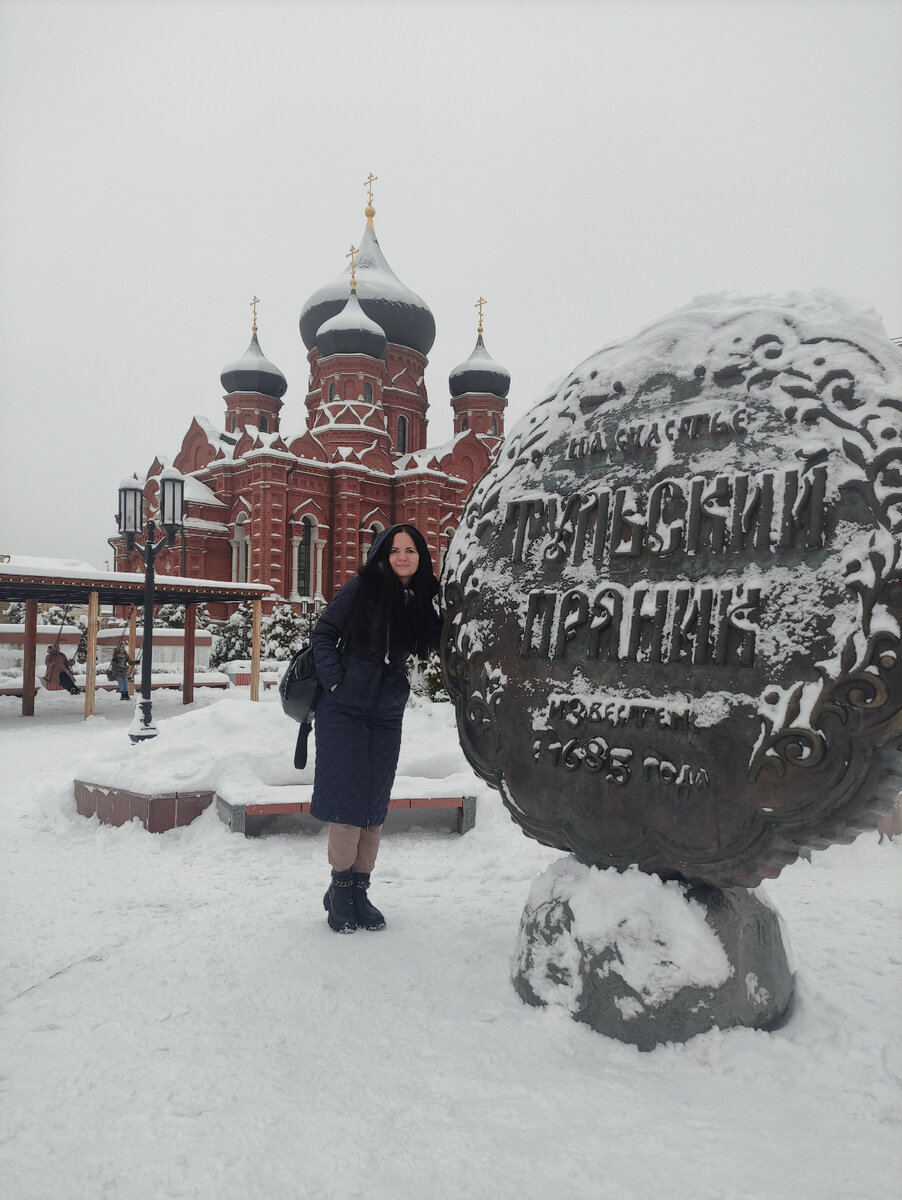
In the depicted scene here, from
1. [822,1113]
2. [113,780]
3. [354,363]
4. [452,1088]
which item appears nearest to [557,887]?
[452,1088]

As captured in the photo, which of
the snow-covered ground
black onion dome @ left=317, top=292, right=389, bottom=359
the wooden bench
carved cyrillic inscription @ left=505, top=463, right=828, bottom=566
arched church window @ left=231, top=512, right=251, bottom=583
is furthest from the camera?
black onion dome @ left=317, top=292, right=389, bottom=359

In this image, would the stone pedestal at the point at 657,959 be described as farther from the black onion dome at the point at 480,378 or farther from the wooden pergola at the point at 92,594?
the black onion dome at the point at 480,378

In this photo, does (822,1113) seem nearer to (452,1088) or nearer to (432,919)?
(452,1088)

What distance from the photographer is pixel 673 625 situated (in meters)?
2.52

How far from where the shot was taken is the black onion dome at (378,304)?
3384cm

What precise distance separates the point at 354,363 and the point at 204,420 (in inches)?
296

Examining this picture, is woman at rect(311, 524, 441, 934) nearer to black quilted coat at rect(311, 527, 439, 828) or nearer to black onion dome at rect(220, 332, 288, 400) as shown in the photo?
black quilted coat at rect(311, 527, 439, 828)

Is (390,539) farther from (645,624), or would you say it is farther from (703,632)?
(703,632)

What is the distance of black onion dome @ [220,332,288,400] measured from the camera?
111 ft

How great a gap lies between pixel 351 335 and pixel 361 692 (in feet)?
101

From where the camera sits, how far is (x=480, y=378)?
36.8 m

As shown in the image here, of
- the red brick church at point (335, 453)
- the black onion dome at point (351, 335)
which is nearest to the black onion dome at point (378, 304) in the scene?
Answer: the red brick church at point (335, 453)

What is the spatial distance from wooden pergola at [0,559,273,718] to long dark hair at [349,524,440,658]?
29.6 ft

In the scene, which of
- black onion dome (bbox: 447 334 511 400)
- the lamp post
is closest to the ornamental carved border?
the lamp post
